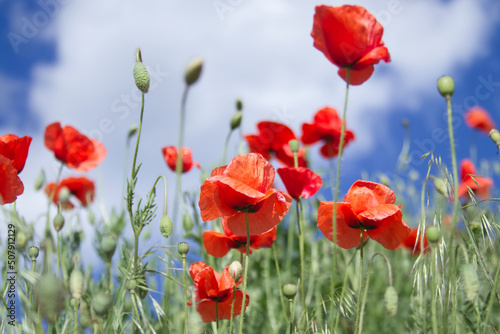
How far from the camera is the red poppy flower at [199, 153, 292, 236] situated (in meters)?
1.31

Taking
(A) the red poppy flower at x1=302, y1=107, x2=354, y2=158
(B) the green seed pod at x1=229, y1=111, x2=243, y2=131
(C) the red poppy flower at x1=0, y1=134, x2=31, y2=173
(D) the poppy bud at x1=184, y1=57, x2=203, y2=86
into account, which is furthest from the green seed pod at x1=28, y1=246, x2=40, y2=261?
(A) the red poppy flower at x1=302, y1=107, x2=354, y2=158

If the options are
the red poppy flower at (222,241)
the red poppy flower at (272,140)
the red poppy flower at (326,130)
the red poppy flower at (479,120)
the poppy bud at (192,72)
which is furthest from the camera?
the red poppy flower at (479,120)

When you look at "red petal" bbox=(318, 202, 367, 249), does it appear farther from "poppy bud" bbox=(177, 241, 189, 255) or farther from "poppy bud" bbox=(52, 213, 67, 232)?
"poppy bud" bbox=(52, 213, 67, 232)

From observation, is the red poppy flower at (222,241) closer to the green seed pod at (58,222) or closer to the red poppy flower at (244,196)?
the red poppy flower at (244,196)

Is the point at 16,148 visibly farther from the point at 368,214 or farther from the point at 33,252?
the point at 368,214

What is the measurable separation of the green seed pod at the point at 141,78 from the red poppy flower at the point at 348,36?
411mm

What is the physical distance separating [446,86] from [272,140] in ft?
3.52

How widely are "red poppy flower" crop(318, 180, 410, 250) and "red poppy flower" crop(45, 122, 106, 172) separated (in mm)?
1187

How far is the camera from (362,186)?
4.68ft

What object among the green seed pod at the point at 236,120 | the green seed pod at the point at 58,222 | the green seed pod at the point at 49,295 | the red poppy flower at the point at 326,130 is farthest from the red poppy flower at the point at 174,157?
the green seed pod at the point at 49,295

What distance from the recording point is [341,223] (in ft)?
4.80

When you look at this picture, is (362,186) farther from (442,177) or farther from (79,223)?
(79,223)

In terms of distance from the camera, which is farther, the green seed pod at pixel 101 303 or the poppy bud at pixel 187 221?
the poppy bud at pixel 187 221

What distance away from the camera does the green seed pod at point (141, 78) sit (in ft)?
3.88
